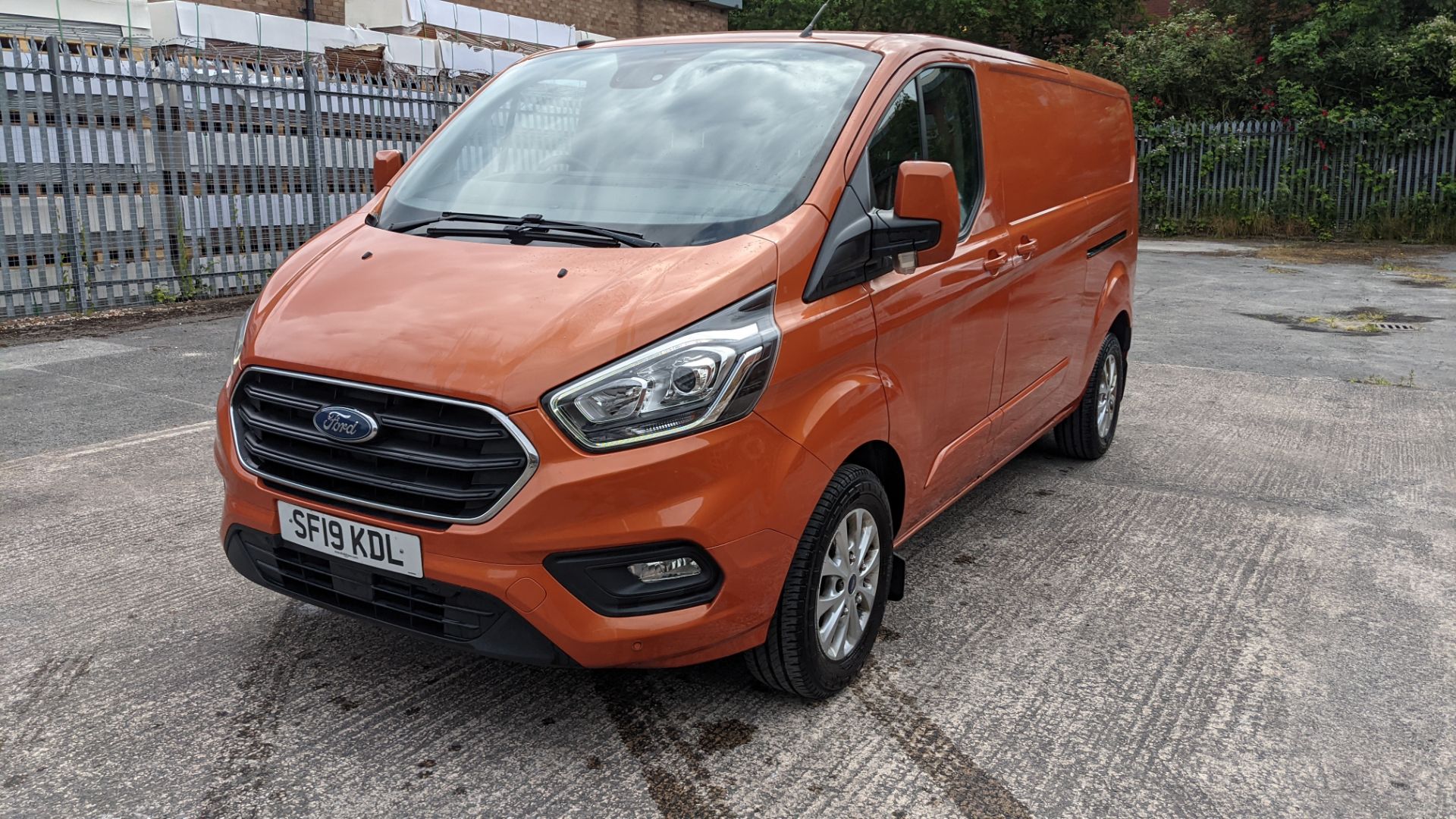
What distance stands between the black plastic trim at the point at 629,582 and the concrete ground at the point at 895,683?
0.45 m

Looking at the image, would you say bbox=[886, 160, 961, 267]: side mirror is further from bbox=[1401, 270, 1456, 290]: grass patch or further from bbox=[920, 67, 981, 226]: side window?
bbox=[1401, 270, 1456, 290]: grass patch

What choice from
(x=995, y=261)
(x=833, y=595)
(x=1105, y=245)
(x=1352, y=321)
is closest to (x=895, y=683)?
(x=833, y=595)

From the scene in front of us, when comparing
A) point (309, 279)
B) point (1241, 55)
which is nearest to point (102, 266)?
point (309, 279)

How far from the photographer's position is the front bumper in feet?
8.46

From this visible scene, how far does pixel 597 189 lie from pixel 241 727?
1757 mm

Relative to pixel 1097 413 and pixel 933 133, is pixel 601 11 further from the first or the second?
pixel 933 133

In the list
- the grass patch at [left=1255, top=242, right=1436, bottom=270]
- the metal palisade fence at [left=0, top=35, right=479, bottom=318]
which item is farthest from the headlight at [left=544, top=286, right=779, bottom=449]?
the grass patch at [left=1255, top=242, right=1436, bottom=270]

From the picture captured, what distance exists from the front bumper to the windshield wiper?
705 mm

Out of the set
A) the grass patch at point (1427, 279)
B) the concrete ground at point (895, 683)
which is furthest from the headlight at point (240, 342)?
the grass patch at point (1427, 279)

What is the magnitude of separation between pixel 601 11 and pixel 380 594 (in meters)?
25.4

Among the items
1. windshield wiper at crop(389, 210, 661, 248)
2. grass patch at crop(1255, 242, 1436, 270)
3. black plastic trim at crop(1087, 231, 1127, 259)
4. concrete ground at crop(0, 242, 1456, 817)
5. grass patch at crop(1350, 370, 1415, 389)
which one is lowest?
concrete ground at crop(0, 242, 1456, 817)

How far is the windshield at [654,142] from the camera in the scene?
3238mm

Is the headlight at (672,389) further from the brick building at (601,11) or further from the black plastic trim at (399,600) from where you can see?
the brick building at (601,11)

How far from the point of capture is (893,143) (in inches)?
140
